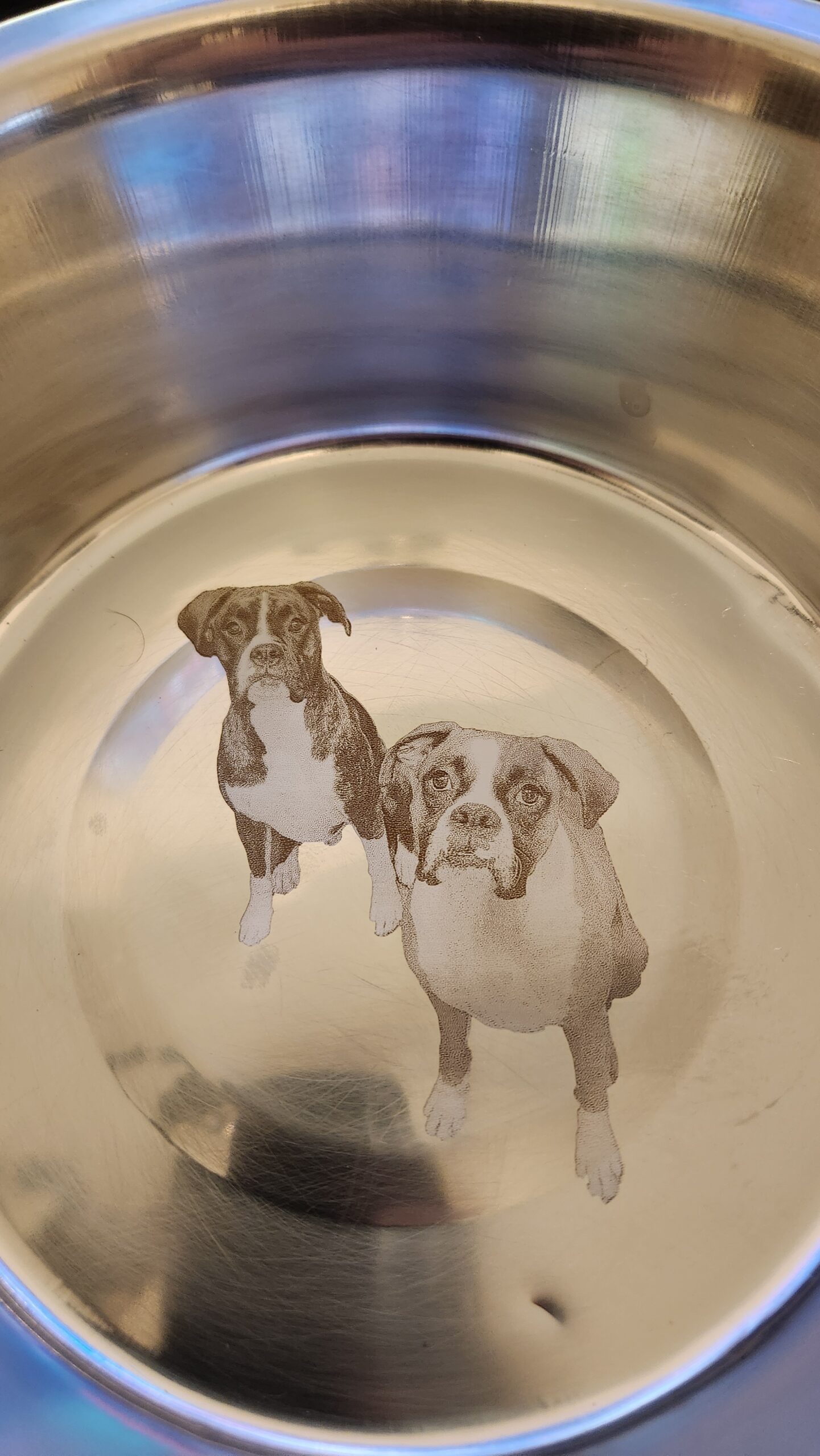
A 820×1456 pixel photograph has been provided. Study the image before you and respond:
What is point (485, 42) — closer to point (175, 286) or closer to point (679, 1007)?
point (175, 286)

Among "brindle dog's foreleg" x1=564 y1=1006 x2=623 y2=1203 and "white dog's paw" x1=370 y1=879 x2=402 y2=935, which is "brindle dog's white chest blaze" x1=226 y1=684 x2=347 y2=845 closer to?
"white dog's paw" x1=370 y1=879 x2=402 y2=935

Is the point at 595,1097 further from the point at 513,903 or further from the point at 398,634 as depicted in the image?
the point at 398,634

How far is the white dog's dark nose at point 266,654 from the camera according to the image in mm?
684

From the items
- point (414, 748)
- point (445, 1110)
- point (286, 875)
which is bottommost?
point (445, 1110)

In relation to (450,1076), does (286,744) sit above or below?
above

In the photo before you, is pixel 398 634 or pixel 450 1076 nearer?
pixel 450 1076

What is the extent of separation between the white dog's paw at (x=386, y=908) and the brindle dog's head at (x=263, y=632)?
0.15 meters

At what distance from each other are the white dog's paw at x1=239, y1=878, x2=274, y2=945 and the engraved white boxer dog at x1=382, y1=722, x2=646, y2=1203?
9 cm

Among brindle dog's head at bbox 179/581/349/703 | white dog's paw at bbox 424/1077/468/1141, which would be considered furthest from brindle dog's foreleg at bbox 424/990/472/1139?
brindle dog's head at bbox 179/581/349/703

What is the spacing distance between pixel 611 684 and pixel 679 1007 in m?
0.22

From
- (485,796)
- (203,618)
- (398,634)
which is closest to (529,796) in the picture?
(485,796)

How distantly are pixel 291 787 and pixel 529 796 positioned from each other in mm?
157

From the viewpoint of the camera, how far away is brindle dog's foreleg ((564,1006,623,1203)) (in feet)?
1.79

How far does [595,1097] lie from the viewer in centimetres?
56
